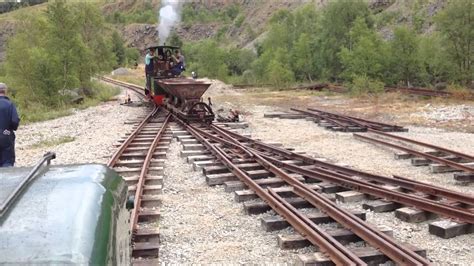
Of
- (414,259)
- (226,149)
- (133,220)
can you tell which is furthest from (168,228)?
(226,149)

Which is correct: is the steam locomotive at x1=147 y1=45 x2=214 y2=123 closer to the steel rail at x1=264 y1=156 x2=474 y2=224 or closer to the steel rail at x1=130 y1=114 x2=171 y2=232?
the steel rail at x1=130 y1=114 x2=171 y2=232

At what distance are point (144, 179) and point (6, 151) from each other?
7.05 ft

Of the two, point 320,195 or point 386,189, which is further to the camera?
point 386,189

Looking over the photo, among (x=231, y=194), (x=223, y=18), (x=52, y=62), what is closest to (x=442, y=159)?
(x=231, y=194)

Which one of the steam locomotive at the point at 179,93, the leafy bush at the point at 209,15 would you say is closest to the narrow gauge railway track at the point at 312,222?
the steam locomotive at the point at 179,93

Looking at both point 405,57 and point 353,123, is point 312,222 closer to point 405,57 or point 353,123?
point 353,123

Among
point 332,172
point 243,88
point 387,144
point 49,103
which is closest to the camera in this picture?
point 332,172

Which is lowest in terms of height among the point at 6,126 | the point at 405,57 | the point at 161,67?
the point at 6,126

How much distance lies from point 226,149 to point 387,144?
3.80m

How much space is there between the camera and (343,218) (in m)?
5.49

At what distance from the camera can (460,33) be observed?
26547 mm

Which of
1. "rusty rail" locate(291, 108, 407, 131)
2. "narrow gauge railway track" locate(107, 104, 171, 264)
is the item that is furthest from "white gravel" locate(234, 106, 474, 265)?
"narrow gauge railway track" locate(107, 104, 171, 264)

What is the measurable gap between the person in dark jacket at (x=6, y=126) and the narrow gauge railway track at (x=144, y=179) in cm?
161

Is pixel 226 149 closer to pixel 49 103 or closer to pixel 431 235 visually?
pixel 431 235
